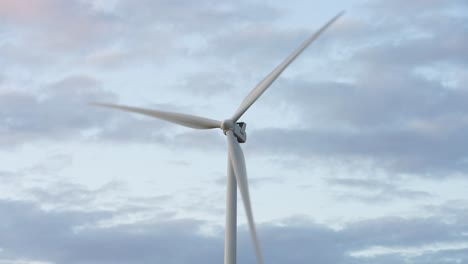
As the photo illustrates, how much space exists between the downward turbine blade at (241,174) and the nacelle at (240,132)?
0.57m

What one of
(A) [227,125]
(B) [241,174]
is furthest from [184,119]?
(B) [241,174]

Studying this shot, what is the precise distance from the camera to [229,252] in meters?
55.8

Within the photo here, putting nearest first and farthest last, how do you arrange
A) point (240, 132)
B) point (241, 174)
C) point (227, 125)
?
point (241, 174) < point (227, 125) < point (240, 132)

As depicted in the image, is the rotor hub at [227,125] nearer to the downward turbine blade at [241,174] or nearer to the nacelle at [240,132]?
the downward turbine blade at [241,174]

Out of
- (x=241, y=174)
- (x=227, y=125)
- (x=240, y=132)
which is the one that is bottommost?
(x=241, y=174)

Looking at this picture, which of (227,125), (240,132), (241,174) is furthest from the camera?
(240,132)

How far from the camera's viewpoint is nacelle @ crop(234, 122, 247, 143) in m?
57.1

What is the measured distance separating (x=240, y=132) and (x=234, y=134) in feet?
2.94

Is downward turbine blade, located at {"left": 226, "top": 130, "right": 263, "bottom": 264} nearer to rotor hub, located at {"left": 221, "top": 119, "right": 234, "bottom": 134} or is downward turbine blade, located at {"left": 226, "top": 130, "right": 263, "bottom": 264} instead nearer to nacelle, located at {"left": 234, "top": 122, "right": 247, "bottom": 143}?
rotor hub, located at {"left": 221, "top": 119, "right": 234, "bottom": 134}

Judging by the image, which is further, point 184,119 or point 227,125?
point 184,119

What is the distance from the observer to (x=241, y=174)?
5503 cm

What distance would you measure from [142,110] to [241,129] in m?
6.68

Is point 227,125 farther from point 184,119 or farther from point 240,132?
point 184,119

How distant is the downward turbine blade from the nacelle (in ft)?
1.86
